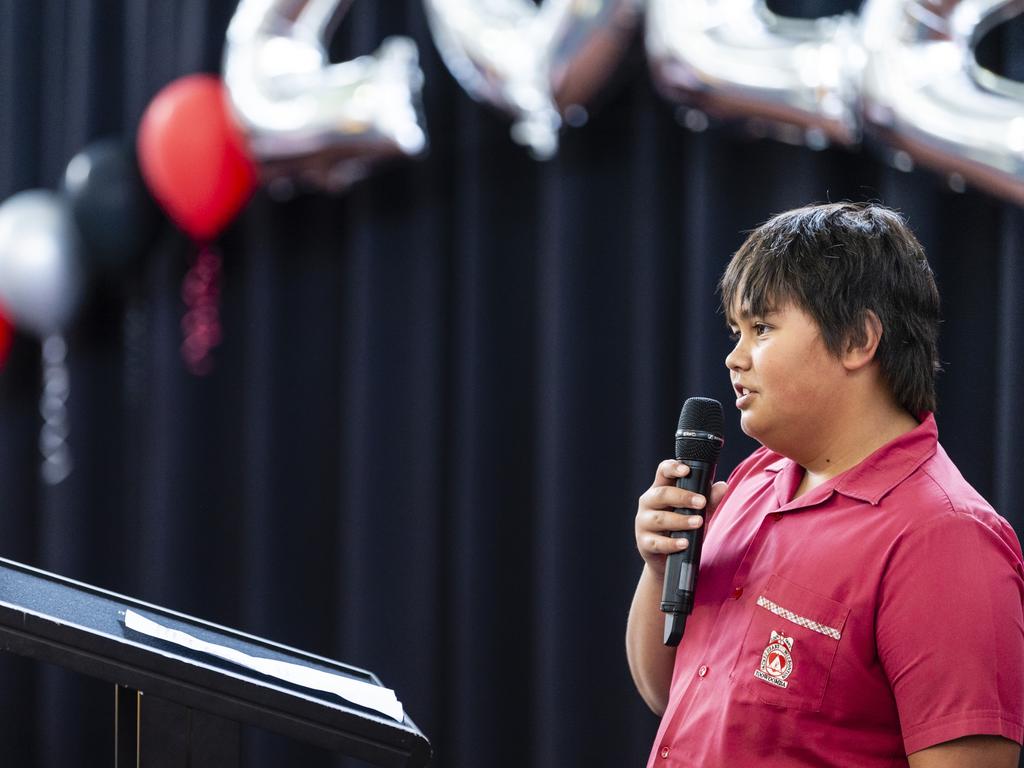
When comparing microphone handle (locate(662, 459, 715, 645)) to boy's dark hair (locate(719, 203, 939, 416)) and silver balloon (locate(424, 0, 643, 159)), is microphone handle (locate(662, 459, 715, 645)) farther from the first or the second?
silver balloon (locate(424, 0, 643, 159))

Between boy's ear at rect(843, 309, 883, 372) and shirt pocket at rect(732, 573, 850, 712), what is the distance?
0.21m

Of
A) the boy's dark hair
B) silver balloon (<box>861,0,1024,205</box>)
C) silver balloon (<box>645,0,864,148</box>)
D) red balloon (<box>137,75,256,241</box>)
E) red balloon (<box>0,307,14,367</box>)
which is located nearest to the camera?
the boy's dark hair

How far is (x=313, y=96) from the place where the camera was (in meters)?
2.30

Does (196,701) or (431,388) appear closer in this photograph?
(196,701)

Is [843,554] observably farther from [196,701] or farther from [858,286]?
[196,701]

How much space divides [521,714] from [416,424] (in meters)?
0.64

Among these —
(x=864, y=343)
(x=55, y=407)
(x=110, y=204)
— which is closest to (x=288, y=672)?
(x=864, y=343)

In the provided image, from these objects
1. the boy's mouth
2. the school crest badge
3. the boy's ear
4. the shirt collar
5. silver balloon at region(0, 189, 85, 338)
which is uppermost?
the boy's ear

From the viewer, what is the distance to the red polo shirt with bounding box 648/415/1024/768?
962mm

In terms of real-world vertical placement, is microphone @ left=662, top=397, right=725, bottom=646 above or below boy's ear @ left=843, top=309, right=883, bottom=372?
below

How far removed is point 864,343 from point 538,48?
1.14 meters

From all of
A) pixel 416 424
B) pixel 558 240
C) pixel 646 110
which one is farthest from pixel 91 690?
pixel 646 110

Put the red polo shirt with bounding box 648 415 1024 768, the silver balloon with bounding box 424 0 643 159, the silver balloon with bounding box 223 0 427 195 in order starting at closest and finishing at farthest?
1. the red polo shirt with bounding box 648 415 1024 768
2. the silver balloon with bounding box 424 0 643 159
3. the silver balloon with bounding box 223 0 427 195

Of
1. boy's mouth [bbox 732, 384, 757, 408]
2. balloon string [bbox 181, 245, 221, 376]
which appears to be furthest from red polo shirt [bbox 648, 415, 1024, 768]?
balloon string [bbox 181, 245, 221, 376]
